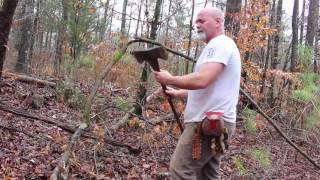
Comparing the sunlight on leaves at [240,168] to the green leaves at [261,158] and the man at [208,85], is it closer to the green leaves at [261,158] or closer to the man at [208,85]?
the green leaves at [261,158]

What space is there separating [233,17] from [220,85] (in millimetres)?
6712

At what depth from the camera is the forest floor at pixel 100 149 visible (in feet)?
16.1

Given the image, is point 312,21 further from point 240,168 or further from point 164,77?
point 164,77

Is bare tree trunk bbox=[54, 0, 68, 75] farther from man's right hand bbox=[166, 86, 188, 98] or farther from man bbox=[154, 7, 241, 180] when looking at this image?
man bbox=[154, 7, 241, 180]

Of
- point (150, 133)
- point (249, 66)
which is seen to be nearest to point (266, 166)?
point (150, 133)

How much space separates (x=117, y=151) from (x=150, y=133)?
0.61 metres

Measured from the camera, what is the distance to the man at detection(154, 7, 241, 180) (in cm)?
331

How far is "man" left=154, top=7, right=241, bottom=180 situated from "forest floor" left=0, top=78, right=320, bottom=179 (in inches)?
66.4

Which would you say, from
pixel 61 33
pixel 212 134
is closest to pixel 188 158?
pixel 212 134

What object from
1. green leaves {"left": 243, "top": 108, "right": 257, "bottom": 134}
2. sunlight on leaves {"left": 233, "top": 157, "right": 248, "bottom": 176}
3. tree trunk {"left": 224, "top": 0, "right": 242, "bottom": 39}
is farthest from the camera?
tree trunk {"left": 224, "top": 0, "right": 242, "bottom": 39}

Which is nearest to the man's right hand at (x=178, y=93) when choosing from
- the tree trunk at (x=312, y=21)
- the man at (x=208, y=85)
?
the man at (x=208, y=85)

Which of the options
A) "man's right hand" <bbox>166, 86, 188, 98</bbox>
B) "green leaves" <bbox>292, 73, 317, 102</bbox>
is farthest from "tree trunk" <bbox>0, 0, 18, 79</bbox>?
→ "green leaves" <bbox>292, 73, 317, 102</bbox>

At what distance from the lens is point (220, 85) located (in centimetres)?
342

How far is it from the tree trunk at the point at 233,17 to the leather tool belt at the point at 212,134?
6.19 metres
